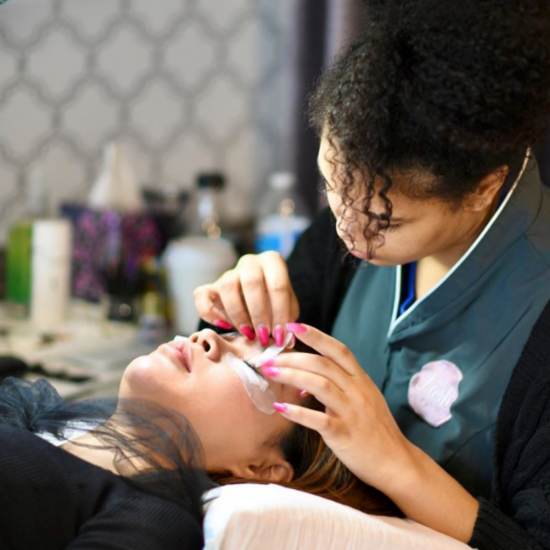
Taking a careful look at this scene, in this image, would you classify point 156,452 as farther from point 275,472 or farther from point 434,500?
point 434,500

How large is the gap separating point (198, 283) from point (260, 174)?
1.89 feet

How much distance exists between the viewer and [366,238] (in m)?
1.07

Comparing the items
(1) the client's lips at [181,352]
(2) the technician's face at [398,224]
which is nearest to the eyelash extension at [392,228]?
(2) the technician's face at [398,224]

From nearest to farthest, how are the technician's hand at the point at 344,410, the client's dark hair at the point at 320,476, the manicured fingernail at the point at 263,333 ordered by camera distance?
the technician's hand at the point at 344,410 → the client's dark hair at the point at 320,476 → the manicured fingernail at the point at 263,333

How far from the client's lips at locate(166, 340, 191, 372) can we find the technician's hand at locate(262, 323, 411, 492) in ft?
0.72

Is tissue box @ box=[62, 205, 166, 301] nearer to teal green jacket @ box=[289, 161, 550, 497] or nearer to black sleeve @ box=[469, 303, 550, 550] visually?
teal green jacket @ box=[289, 161, 550, 497]

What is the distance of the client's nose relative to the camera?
1230mm

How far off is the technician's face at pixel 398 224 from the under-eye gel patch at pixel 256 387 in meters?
0.24

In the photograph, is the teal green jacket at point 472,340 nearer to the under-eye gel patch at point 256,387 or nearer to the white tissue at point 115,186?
the under-eye gel patch at point 256,387

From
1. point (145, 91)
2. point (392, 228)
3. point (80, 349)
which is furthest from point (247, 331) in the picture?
point (145, 91)

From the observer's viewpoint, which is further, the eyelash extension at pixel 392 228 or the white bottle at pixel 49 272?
the white bottle at pixel 49 272

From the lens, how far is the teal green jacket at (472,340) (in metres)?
1.18

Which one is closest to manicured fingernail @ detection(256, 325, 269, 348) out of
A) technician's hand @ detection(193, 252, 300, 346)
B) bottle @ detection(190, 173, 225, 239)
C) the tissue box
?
technician's hand @ detection(193, 252, 300, 346)

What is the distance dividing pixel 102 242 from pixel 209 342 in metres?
0.90
